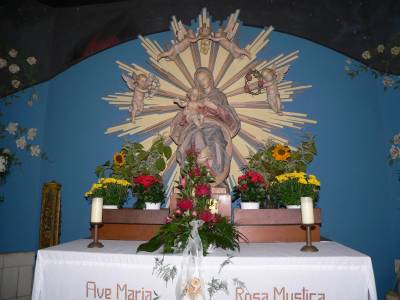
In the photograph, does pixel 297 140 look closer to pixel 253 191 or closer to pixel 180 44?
pixel 253 191

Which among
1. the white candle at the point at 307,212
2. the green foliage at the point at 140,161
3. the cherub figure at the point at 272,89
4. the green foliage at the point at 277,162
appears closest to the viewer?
the white candle at the point at 307,212

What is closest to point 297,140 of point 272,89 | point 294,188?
point 272,89

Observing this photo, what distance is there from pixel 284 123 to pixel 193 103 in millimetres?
1201

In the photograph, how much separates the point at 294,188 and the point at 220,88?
1.93 metres

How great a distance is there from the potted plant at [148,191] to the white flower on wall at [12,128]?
2.27 metres

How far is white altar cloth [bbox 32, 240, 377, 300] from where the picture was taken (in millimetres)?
2160

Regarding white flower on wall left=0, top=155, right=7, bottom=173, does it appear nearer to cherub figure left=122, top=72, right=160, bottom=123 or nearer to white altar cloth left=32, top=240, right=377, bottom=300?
cherub figure left=122, top=72, right=160, bottom=123

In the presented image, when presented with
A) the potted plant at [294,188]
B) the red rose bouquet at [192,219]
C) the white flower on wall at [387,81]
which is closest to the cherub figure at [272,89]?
the white flower on wall at [387,81]

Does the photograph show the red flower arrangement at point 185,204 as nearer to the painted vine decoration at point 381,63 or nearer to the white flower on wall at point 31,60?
the painted vine decoration at point 381,63

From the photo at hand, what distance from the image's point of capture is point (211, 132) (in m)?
3.97

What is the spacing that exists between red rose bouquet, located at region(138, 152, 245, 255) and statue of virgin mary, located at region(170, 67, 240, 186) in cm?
114

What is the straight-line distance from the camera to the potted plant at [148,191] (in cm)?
331

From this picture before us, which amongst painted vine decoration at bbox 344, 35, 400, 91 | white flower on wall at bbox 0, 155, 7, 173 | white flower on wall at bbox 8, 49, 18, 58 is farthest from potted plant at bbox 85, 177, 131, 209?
painted vine decoration at bbox 344, 35, 400, 91

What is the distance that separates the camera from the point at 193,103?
397 centimetres
